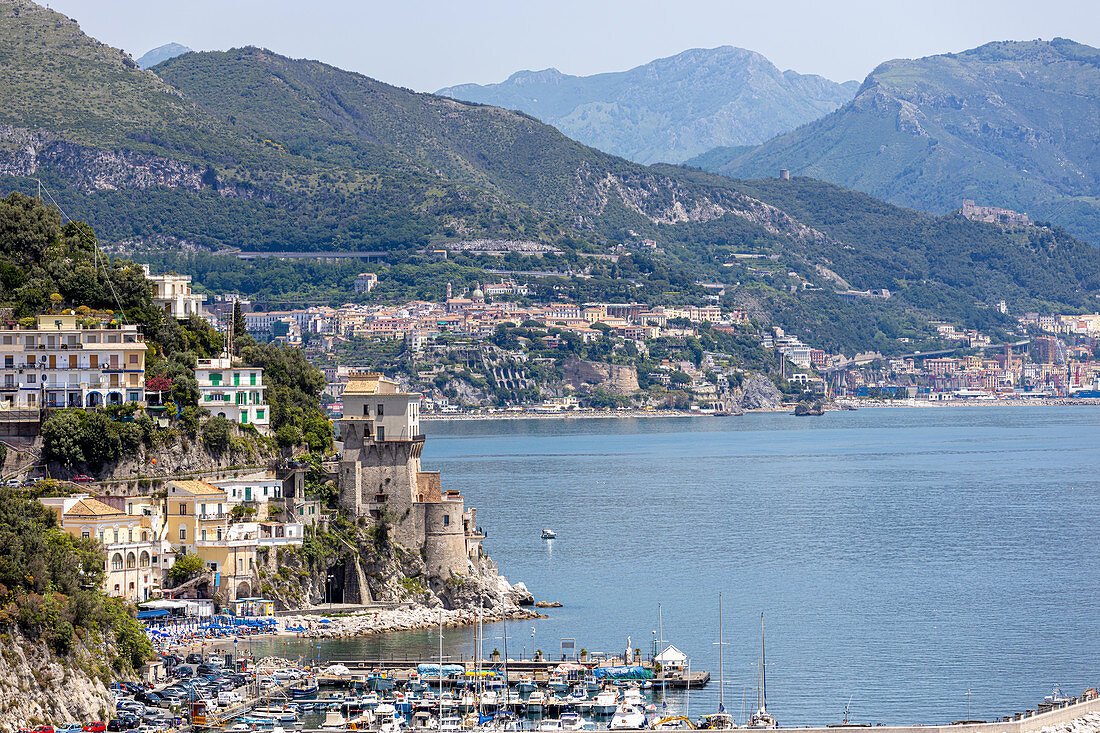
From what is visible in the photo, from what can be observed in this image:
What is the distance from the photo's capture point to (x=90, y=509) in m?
59.2

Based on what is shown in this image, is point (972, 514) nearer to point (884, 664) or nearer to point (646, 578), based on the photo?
point (646, 578)

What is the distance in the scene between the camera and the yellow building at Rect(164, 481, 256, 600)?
62.3m

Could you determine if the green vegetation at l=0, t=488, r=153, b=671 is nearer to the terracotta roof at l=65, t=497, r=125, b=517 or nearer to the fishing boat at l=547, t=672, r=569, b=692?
the terracotta roof at l=65, t=497, r=125, b=517

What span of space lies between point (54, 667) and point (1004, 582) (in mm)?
49934

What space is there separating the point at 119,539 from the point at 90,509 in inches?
51.9

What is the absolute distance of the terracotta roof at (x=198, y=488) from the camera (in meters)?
63.3

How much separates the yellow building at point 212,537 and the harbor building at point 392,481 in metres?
5.23

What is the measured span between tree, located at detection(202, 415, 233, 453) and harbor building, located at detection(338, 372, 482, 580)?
13.2 ft

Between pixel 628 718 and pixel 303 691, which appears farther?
pixel 303 691

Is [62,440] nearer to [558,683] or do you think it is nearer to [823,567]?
[558,683]

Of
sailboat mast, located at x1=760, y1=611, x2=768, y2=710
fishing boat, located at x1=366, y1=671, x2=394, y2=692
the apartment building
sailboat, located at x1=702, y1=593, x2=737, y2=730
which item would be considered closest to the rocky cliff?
fishing boat, located at x1=366, y1=671, x2=394, y2=692

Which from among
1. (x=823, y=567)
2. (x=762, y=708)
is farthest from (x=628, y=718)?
(x=823, y=567)

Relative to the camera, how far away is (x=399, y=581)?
67375 mm

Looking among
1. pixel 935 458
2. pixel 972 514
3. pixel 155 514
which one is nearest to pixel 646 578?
pixel 155 514
